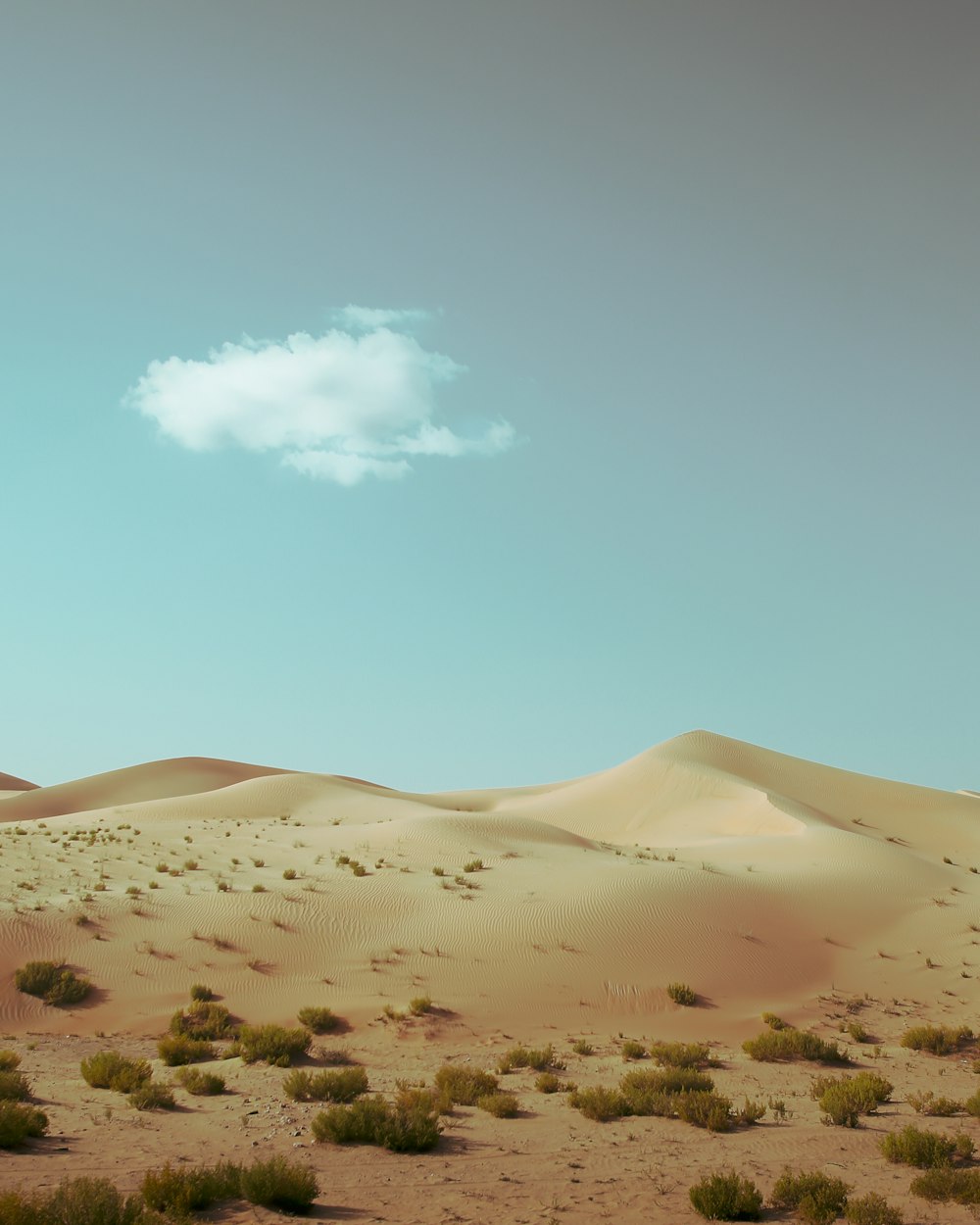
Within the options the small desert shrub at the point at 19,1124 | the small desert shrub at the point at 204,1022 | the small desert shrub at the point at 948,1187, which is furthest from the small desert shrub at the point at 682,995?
the small desert shrub at the point at 19,1124

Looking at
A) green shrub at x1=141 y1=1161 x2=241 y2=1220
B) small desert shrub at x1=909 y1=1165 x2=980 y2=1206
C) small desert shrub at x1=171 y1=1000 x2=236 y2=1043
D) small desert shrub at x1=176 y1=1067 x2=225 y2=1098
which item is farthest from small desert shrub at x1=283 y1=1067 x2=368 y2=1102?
small desert shrub at x1=909 y1=1165 x2=980 y2=1206

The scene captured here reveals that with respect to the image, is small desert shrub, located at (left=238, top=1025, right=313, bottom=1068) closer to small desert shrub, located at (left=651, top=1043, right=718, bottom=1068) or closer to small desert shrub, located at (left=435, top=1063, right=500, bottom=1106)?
small desert shrub, located at (left=435, top=1063, right=500, bottom=1106)

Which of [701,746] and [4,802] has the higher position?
[701,746]

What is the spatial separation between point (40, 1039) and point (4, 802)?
3094 inches

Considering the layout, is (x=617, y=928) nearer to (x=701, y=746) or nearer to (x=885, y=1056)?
(x=885, y=1056)

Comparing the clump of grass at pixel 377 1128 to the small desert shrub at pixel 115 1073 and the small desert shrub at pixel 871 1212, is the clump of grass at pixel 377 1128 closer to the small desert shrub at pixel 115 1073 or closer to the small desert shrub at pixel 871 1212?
the small desert shrub at pixel 115 1073

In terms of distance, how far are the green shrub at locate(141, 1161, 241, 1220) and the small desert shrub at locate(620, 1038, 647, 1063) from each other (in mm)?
9420

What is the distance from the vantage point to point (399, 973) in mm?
20875

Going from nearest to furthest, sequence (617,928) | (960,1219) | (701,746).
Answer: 1. (960,1219)
2. (617,928)
3. (701,746)

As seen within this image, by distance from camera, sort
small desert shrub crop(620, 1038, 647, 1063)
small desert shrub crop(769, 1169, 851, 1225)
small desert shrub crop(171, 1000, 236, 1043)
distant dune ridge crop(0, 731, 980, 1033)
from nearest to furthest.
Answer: small desert shrub crop(769, 1169, 851, 1225) → small desert shrub crop(620, 1038, 647, 1063) → small desert shrub crop(171, 1000, 236, 1043) → distant dune ridge crop(0, 731, 980, 1033)

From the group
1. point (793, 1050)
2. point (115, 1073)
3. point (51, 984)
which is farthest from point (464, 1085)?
point (51, 984)

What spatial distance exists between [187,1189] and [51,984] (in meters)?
12.7

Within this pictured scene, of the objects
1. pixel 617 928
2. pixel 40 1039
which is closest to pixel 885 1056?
pixel 617 928

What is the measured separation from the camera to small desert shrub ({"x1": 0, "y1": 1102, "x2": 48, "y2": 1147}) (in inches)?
378
